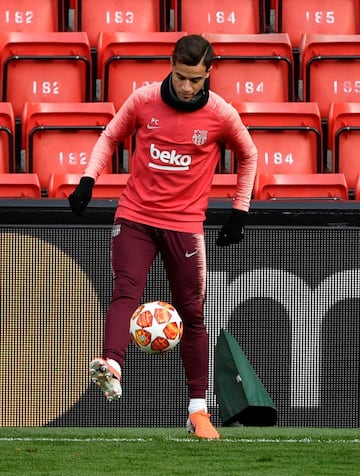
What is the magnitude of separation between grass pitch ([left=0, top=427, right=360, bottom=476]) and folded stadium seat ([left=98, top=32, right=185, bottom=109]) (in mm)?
3023

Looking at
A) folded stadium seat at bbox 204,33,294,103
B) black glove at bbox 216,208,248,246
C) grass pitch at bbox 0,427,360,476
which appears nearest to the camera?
grass pitch at bbox 0,427,360,476

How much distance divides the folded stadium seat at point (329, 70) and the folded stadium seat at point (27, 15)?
5.93 feet

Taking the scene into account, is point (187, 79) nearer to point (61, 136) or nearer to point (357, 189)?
point (357, 189)

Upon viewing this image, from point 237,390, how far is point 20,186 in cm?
181

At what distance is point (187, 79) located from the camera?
528 cm

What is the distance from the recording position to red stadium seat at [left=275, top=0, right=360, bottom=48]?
9.15 meters

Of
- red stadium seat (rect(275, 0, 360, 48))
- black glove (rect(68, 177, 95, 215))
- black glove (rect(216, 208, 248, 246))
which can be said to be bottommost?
black glove (rect(216, 208, 248, 246))

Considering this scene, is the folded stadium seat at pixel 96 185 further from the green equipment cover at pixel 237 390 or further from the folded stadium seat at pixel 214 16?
the folded stadium seat at pixel 214 16

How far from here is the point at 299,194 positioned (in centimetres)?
743

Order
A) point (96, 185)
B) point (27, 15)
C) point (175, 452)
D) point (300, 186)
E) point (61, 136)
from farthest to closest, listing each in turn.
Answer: point (27, 15)
point (61, 136)
point (300, 186)
point (96, 185)
point (175, 452)

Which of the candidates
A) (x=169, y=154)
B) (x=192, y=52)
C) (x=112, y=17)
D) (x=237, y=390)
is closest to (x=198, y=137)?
(x=169, y=154)

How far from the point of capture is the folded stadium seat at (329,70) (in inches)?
337

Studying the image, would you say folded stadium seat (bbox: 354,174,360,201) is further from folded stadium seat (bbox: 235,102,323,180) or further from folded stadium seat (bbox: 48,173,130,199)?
folded stadium seat (bbox: 48,173,130,199)

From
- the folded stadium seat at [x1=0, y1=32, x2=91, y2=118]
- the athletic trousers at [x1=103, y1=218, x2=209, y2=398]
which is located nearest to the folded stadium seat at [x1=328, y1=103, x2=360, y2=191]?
the folded stadium seat at [x1=0, y1=32, x2=91, y2=118]
